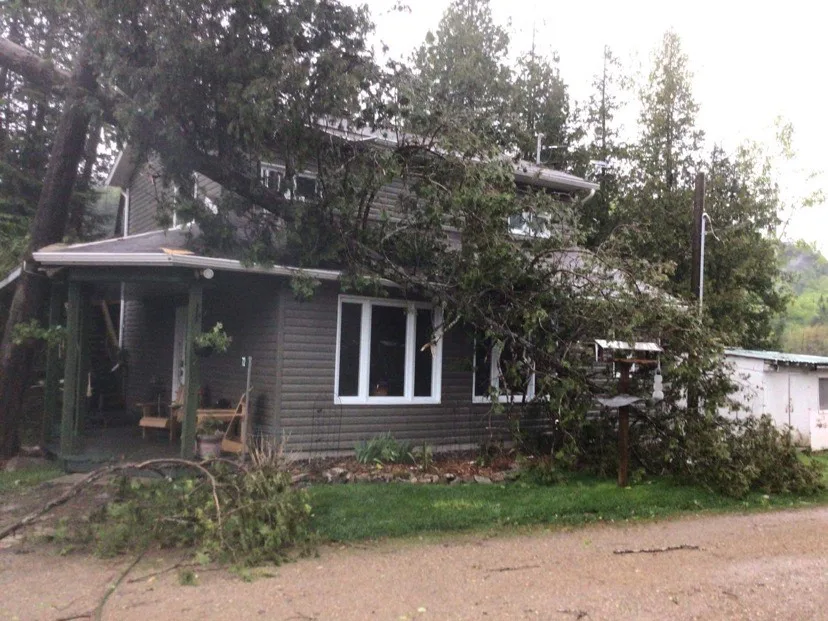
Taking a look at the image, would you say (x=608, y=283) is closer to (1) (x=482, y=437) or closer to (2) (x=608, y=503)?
(2) (x=608, y=503)

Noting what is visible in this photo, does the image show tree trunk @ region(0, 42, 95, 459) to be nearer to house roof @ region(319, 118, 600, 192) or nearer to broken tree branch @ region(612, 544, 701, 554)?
house roof @ region(319, 118, 600, 192)

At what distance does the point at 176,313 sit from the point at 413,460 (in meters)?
5.49

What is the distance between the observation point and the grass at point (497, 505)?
7859 millimetres

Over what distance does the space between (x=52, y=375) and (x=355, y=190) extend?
5.40 m

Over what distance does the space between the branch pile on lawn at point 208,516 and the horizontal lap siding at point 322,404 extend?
3.10 metres

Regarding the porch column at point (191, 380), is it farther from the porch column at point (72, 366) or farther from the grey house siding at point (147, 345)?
the grey house siding at point (147, 345)

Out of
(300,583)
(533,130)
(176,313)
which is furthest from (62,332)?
(533,130)

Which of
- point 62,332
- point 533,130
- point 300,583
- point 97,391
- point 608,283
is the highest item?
point 533,130

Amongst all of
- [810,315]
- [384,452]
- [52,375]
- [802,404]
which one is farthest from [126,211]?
[810,315]

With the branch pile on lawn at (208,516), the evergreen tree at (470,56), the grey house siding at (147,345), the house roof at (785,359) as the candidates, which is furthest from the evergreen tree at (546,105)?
the branch pile on lawn at (208,516)

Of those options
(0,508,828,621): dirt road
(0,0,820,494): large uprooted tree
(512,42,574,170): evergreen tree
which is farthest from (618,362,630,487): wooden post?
(512,42,574,170): evergreen tree

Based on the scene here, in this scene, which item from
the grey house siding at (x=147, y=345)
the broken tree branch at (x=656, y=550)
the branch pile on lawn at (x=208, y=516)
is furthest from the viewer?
the grey house siding at (x=147, y=345)

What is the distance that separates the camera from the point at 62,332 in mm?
10633

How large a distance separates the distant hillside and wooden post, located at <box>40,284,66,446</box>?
129 feet
